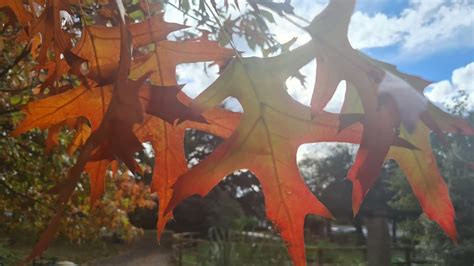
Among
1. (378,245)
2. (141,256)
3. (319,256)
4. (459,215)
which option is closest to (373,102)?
(459,215)

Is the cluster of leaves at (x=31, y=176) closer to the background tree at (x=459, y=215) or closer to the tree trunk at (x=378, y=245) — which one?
the background tree at (x=459, y=215)

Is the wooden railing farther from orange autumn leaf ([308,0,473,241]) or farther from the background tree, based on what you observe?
orange autumn leaf ([308,0,473,241])

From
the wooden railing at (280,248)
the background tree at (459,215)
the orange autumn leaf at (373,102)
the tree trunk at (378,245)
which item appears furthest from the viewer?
the tree trunk at (378,245)

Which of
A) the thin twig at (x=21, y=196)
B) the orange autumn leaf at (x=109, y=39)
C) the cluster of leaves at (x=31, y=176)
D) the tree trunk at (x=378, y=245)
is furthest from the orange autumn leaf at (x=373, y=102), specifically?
the tree trunk at (x=378, y=245)

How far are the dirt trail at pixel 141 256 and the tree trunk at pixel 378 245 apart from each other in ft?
10.3

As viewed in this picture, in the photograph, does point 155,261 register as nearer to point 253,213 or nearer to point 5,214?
point 253,213

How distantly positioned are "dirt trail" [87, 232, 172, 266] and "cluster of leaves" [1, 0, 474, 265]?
24.8ft

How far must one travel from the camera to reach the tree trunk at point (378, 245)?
7.07 meters

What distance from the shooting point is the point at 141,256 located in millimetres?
9250

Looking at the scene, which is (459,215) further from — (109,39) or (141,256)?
(109,39)

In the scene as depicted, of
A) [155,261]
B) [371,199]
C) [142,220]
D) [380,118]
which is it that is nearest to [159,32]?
[380,118]

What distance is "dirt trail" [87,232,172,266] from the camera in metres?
8.31

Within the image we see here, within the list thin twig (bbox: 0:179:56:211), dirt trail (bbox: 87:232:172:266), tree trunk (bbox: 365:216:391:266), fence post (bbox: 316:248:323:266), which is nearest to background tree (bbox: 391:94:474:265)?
tree trunk (bbox: 365:216:391:266)

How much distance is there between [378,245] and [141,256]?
4247mm
